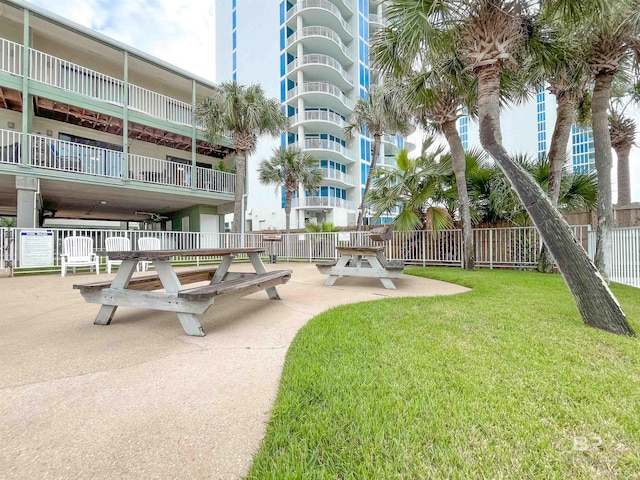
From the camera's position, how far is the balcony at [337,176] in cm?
2381

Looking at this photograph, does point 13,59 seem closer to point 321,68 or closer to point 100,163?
point 100,163

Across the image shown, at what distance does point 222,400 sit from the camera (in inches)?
65.1

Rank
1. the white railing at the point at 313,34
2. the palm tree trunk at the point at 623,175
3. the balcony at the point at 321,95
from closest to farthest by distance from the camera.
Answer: the palm tree trunk at the point at 623,175 < the white railing at the point at 313,34 < the balcony at the point at 321,95

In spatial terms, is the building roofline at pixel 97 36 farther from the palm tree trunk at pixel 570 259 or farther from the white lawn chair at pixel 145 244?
the palm tree trunk at pixel 570 259

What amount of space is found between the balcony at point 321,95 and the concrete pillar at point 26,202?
1873cm

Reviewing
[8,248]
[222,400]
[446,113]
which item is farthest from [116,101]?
[222,400]

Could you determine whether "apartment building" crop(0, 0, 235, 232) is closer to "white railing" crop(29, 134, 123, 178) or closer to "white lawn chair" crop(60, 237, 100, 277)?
"white railing" crop(29, 134, 123, 178)

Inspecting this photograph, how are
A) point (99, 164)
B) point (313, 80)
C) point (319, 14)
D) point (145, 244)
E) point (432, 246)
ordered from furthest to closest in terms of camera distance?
point (313, 80) → point (319, 14) → point (99, 164) → point (432, 246) → point (145, 244)

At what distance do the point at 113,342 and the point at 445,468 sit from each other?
279cm

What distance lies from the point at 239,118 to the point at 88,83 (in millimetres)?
5261

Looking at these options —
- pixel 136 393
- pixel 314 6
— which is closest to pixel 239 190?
pixel 136 393

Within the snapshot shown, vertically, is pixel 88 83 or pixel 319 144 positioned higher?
pixel 319 144

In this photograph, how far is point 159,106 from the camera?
11.8m

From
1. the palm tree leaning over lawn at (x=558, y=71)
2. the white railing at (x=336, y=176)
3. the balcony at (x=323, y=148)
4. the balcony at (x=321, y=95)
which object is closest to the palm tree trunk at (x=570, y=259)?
the palm tree leaning over lawn at (x=558, y=71)
